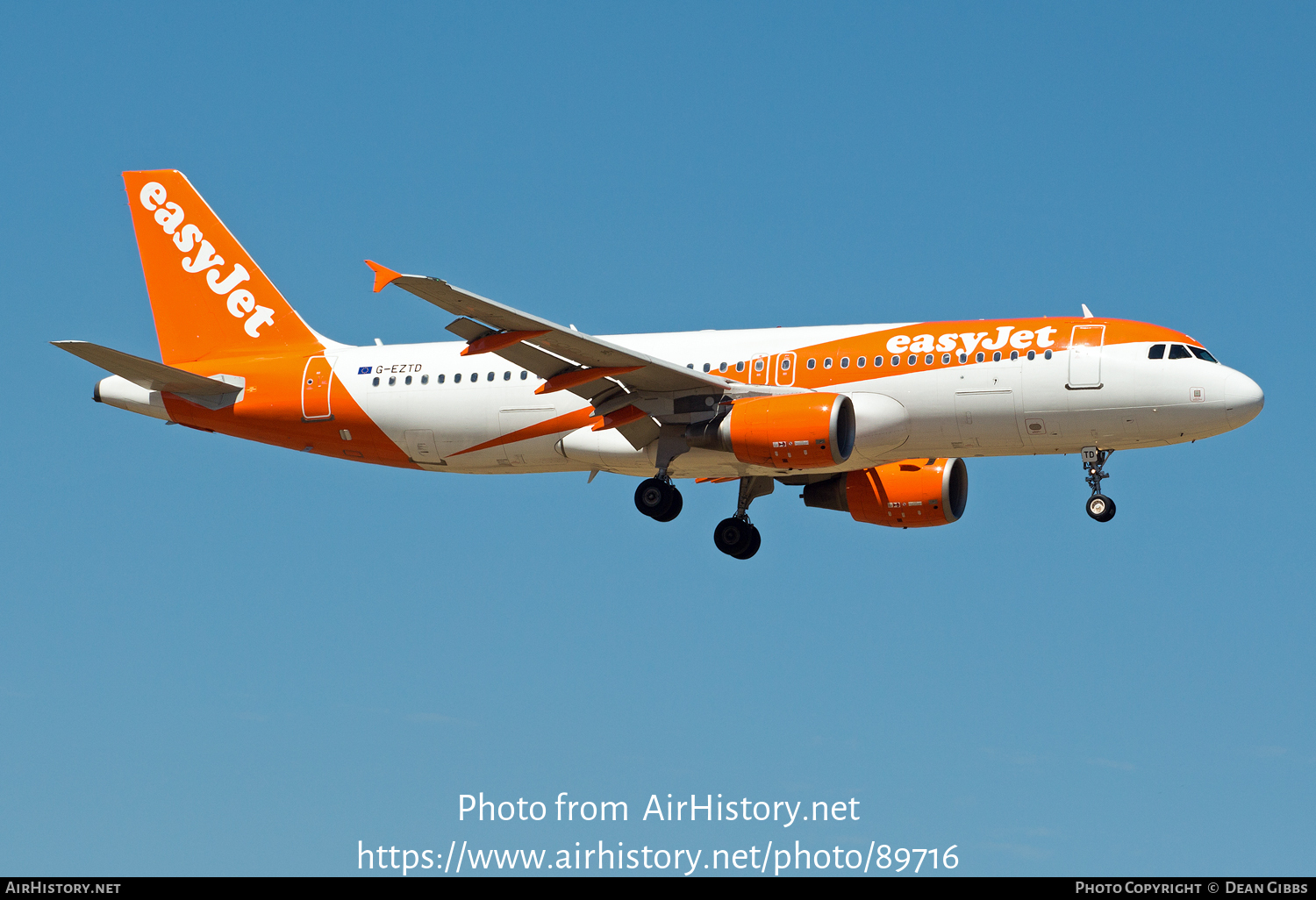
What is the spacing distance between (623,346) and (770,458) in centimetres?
465

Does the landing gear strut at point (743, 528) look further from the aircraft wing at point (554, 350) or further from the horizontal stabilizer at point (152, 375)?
the horizontal stabilizer at point (152, 375)

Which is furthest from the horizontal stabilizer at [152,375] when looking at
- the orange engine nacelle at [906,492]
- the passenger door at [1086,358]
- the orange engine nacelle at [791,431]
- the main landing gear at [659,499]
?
the passenger door at [1086,358]

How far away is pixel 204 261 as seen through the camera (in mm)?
43250

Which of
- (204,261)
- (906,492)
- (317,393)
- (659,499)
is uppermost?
(204,261)

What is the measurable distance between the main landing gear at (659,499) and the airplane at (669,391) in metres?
0.04

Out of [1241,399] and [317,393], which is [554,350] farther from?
[1241,399]

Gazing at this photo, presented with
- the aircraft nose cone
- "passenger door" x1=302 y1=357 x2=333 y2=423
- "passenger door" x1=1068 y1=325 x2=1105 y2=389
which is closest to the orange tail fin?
"passenger door" x1=302 y1=357 x2=333 y2=423

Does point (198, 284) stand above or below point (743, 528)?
above

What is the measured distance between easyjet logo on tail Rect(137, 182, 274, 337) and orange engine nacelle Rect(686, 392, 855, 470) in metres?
13.4

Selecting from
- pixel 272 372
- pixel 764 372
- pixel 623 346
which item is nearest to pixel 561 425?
pixel 623 346

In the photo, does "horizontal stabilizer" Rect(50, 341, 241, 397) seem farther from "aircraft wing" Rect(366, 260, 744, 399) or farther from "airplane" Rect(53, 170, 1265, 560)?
"aircraft wing" Rect(366, 260, 744, 399)

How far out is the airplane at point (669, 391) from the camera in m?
34.8

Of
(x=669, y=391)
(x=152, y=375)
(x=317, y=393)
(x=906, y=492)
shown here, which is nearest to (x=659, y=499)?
(x=669, y=391)

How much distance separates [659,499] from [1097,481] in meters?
9.41
